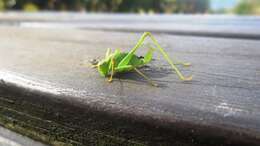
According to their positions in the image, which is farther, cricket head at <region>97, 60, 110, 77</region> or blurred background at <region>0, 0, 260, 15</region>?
blurred background at <region>0, 0, 260, 15</region>

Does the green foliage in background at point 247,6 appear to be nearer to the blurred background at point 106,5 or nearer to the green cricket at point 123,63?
the blurred background at point 106,5

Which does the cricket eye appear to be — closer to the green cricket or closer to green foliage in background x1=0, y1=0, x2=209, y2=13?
the green cricket

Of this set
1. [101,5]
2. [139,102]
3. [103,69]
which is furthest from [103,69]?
[101,5]

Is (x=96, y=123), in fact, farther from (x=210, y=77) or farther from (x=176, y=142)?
(x=210, y=77)

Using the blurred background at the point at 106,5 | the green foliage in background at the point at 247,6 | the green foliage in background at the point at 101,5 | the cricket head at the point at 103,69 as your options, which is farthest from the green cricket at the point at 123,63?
the green foliage in background at the point at 247,6

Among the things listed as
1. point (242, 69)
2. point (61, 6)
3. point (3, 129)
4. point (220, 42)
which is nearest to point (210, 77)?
point (242, 69)

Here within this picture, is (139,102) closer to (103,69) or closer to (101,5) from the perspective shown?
(103,69)

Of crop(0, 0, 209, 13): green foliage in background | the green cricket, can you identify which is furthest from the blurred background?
the green cricket

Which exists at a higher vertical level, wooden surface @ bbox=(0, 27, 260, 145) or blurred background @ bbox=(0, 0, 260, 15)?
wooden surface @ bbox=(0, 27, 260, 145)
